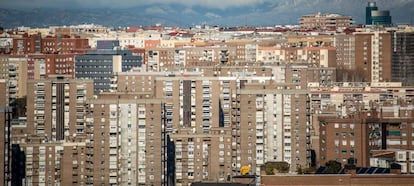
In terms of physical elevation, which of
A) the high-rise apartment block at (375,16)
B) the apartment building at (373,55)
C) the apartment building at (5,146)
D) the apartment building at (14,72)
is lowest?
the apartment building at (5,146)

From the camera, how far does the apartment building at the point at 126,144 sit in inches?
981

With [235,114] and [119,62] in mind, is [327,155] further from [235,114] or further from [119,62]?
[119,62]

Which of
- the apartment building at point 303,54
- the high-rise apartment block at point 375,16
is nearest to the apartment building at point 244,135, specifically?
the apartment building at point 303,54

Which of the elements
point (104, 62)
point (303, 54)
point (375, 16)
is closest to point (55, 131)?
point (104, 62)

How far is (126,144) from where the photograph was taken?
25156 millimetres

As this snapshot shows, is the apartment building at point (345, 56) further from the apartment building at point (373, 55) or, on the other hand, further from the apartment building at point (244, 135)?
the apartment building at point (244, 135)

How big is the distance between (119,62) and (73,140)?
1821 centimetres

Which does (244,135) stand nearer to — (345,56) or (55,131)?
(55,131)

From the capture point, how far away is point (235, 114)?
87.4ft

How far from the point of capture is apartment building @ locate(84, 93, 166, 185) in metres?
24.9

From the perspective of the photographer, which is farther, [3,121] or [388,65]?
[388,65]

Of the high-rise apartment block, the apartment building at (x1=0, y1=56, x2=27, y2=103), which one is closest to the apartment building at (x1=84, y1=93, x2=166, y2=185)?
the apartment building at (x1=0, y1=56, x2=27, y2=103)

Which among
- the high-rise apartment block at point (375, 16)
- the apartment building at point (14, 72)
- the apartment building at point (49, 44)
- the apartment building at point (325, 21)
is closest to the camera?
the apartment building at point (14, 72)

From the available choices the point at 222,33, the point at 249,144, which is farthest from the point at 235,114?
the point at 222,33
